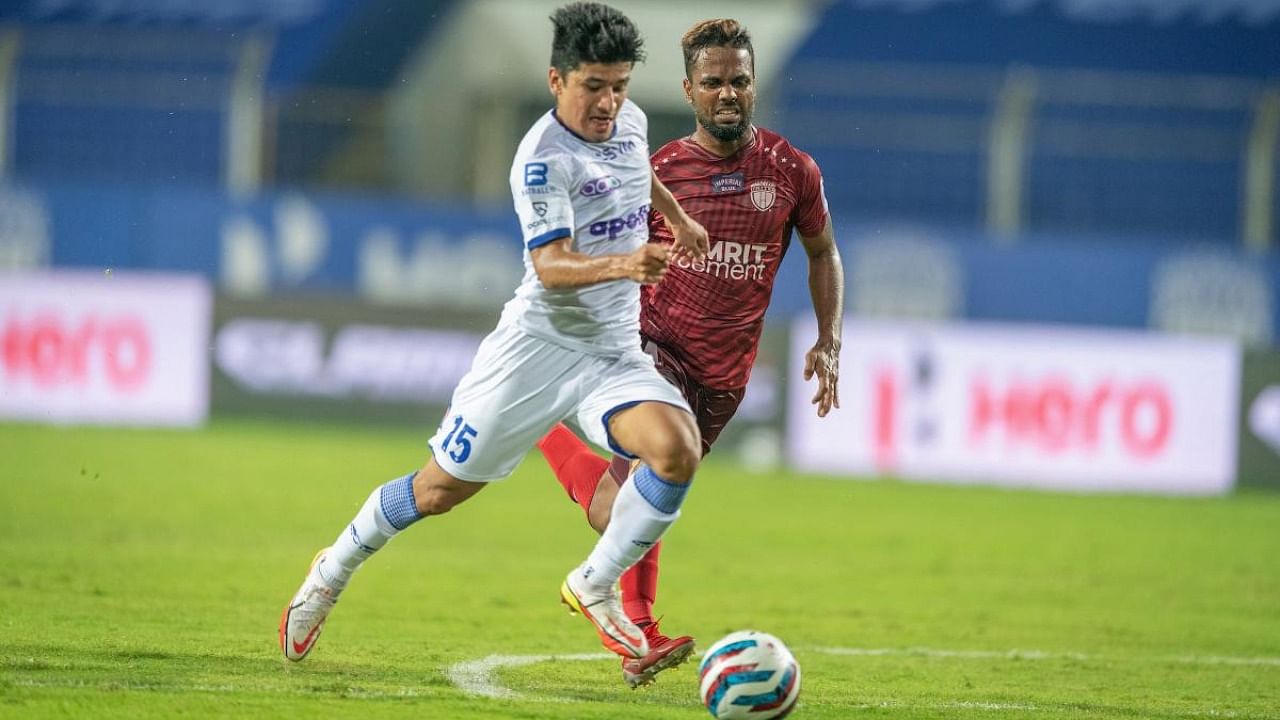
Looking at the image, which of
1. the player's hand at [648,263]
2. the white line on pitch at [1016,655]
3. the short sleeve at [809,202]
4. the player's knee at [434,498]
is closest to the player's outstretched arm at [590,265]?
the player's hand at [648,263]

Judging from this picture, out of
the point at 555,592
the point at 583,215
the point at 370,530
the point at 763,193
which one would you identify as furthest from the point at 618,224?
the point at 555,592

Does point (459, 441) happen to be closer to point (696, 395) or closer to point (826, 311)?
point (696, 395)

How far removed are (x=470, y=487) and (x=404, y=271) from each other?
1207 centimetres

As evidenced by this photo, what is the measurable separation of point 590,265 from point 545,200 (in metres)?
0.28

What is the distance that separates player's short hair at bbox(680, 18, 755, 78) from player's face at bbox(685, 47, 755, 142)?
2cm

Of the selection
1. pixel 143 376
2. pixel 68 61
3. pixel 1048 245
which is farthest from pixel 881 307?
pixel 68 61

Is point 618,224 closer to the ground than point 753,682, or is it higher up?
higher up

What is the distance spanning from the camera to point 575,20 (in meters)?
5.68

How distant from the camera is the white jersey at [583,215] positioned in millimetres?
5691

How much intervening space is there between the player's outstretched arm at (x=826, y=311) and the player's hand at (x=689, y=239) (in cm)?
68

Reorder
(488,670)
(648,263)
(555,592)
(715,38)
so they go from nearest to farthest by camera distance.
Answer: (648,263), (488,670), (715,38), (555,592)

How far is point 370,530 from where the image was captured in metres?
6.21

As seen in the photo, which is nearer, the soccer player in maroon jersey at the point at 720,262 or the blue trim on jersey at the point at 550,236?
the blue trim on jersey at the point at 550,236

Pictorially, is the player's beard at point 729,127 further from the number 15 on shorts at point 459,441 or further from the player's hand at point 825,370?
the number 15 on shorts at point 459,441
